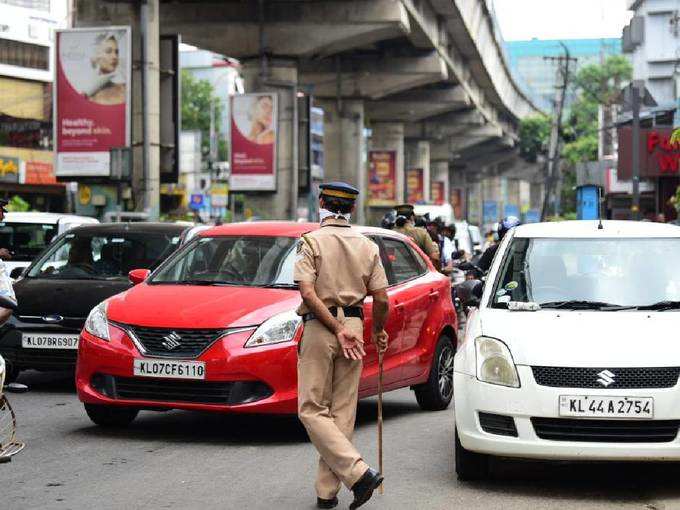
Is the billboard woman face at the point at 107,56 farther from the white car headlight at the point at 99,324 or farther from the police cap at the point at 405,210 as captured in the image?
the white car headlight at the point at 99,324

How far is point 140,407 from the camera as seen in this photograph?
9625 millimetres

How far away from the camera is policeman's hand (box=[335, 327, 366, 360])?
7215 millimetres

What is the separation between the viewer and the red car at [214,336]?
9.40m

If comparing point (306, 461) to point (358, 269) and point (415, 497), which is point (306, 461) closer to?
point (415, 497)

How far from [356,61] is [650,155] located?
12021mm

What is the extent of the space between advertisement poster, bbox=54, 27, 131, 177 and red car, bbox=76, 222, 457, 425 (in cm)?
1977

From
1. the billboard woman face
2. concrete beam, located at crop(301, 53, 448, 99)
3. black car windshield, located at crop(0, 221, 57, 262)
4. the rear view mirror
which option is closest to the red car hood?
the rear view mirror

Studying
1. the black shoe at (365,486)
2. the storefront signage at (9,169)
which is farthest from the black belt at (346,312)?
the storefront signage at (9,169)

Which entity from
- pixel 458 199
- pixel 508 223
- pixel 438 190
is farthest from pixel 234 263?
pixel 458 199

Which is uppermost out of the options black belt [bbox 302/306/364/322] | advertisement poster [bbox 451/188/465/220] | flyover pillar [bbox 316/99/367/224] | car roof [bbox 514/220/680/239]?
flyover pillar [bbox 316/99/367/224]

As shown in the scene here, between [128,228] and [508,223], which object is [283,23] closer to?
[508,223]

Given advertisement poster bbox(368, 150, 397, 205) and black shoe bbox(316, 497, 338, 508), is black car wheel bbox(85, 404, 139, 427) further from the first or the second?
advertisement poster bbox(368, 150, 397, 205)

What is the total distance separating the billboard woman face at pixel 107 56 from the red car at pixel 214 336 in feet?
65.3

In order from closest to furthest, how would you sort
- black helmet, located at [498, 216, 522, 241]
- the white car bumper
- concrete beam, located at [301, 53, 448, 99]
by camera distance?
the white car bumper → black helmet, located at [498, 216, 522, 241] → concrete beam, located at [301, 53, 448, 99]
